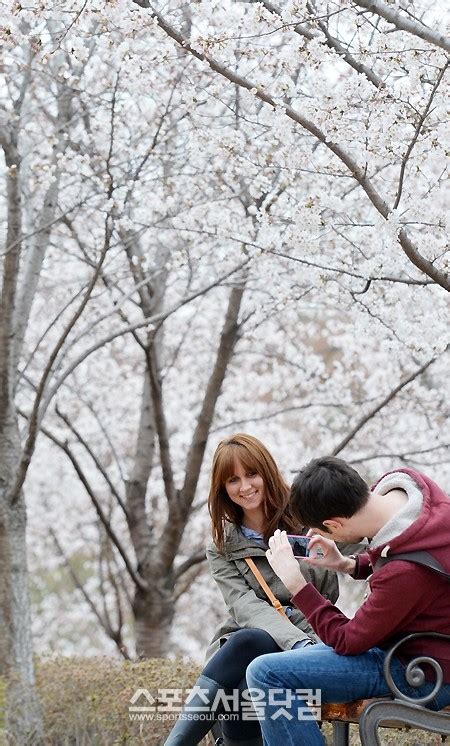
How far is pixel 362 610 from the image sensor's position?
2.44 metres

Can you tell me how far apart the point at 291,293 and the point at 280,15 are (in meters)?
2.31

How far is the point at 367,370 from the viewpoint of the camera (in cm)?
923

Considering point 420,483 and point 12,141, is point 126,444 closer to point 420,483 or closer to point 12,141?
point 12,141

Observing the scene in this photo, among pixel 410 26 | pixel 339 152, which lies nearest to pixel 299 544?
pixel 339 152

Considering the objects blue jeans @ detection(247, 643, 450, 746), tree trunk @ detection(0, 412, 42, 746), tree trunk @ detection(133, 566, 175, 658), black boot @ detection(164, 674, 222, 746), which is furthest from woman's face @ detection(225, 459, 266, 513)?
tree trunk @ detection(133, 566, 175, 658)

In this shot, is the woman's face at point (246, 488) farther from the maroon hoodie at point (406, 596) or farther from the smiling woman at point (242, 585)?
the maroon hoodie at point (406, 596)

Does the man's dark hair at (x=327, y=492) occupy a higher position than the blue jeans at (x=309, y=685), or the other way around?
the man's dark hair at (x=327, y=492)

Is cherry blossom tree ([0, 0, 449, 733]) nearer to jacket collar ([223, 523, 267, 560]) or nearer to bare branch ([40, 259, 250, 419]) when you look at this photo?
bare branch ([40, 259, 250, 419])

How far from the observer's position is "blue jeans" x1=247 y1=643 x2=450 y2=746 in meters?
2.51

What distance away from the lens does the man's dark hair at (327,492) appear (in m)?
2.52

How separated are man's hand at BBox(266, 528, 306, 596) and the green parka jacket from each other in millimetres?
418

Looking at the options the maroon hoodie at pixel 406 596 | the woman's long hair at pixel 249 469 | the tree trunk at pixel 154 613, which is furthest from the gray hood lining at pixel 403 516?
the tree trunk at pixel 154 613

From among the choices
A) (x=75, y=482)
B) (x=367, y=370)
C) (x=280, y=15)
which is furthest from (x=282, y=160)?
(x=75, y=482)

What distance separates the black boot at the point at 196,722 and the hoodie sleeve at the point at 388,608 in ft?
2.11
